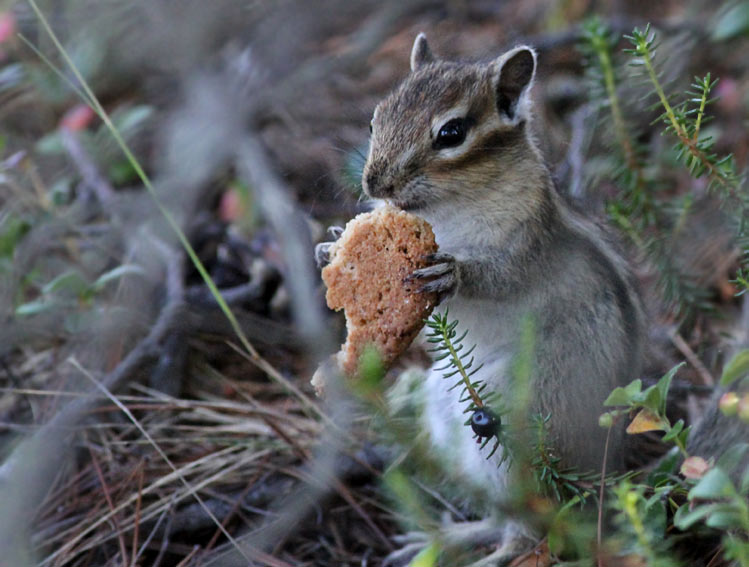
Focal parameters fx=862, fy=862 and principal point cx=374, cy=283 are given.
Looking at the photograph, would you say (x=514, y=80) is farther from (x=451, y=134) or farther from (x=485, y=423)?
(x=485, y=423)

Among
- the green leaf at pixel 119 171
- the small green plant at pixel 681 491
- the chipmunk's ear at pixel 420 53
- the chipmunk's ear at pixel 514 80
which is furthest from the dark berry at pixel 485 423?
the green leaf at pixel 119 171

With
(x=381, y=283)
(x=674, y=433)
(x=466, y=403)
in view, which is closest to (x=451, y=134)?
(x=381, y=283)

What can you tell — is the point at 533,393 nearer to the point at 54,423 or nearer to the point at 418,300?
the point at 418,300

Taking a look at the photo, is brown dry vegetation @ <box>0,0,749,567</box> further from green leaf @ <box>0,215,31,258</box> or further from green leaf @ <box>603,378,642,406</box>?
green leaf @ <box>603,378,642,406</box>

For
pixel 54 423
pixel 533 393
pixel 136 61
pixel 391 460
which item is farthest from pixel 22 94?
pixel 533 393

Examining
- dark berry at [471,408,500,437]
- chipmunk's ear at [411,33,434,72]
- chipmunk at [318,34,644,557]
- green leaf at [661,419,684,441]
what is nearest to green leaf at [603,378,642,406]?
green leaf at [661,419,684,441]

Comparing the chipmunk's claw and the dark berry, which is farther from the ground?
the chipmunk's claw
